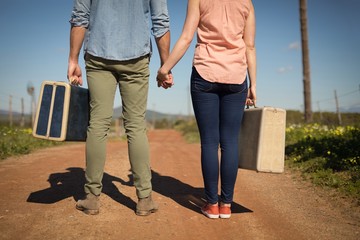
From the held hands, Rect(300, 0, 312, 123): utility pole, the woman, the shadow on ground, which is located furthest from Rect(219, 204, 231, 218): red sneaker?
Rect(300, 0, 312, 123): utility pole

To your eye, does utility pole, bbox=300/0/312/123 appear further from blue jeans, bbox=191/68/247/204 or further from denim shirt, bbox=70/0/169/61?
denim shirt, bbox=70/0/169/61

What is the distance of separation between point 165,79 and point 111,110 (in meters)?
0.50

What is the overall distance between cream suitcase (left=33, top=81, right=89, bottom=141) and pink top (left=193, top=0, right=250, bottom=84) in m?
1.01

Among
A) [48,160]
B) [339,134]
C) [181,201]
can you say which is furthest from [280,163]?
[48,160]

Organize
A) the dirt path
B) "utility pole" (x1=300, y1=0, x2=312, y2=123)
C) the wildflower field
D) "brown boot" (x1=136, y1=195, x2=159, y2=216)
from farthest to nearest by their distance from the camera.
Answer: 1. "utility pole" (x1=300, y1=0, x2=312, y2=123)
2. the wildflower field
3. "brown boot" (x1=136, y1=195, x2=159, y2=216)
4. the dirt path

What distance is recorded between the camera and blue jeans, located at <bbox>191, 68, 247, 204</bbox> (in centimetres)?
252

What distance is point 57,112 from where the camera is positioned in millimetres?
2479

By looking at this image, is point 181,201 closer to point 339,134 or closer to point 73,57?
point 73,57

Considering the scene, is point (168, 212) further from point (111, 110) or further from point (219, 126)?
point (111, 110)

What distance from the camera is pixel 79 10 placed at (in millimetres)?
2463

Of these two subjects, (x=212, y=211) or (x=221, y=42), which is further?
(x=212, y=211)

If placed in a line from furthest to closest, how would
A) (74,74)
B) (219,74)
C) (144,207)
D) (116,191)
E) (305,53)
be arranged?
1. (305,53)
2. (116,191)
3. (74,74)
4. (144,207)
5. (219,74)

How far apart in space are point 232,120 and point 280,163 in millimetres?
508

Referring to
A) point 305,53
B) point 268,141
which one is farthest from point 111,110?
point 305,53
